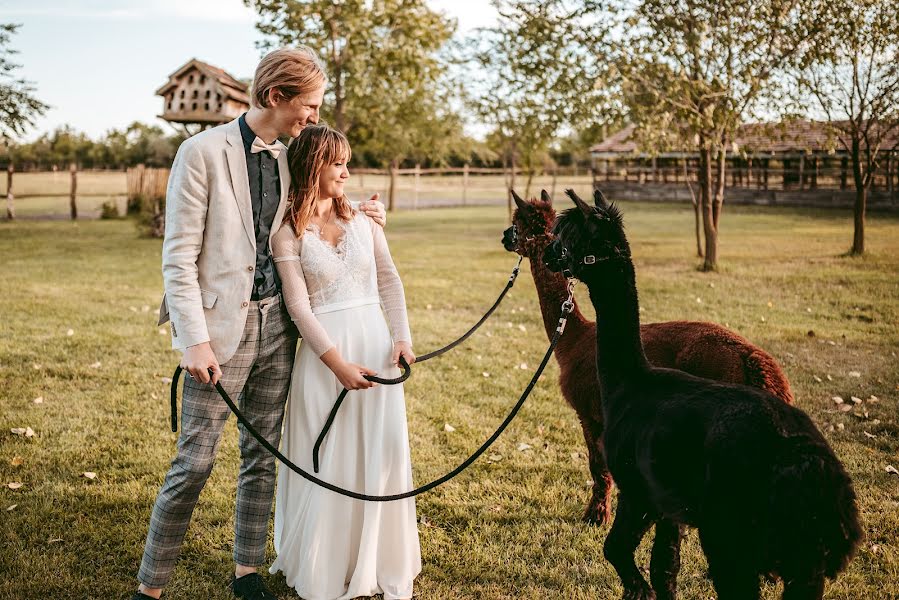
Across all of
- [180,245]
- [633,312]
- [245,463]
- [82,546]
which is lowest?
[82,546]

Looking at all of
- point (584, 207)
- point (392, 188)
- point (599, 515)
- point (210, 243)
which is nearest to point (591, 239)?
point (584, 207)

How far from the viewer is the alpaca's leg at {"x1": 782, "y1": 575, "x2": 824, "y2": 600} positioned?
224cm

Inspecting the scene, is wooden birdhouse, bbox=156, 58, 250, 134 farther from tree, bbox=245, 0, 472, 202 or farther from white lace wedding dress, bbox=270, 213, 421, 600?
white lace wedding dress, bbox=270, 213, 421, 600

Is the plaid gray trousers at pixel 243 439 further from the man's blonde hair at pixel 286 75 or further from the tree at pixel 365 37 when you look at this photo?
the tree at pixel 365 37

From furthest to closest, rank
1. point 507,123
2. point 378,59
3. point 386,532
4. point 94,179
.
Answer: point 94,179, point 507,123, point 378,59, point 386,532

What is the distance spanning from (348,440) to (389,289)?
75 centimetres

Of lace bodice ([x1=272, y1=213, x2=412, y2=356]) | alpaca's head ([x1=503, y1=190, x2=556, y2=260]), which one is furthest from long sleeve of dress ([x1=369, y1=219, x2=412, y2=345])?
alpaca's head ([x1=503, y1=190, x2=556, y2=260])

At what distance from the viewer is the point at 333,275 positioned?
125 inches

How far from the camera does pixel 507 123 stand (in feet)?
70.3

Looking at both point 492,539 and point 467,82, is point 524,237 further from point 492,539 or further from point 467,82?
point 467,82

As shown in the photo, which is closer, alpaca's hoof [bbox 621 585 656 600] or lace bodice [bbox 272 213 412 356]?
alpaca's hoof [bbox 621 585 656 600]

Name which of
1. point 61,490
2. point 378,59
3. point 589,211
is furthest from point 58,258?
point 589,211

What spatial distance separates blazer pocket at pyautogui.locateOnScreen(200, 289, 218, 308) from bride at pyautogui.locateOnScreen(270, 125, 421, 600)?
309 millimetres

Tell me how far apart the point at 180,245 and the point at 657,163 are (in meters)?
41.8
